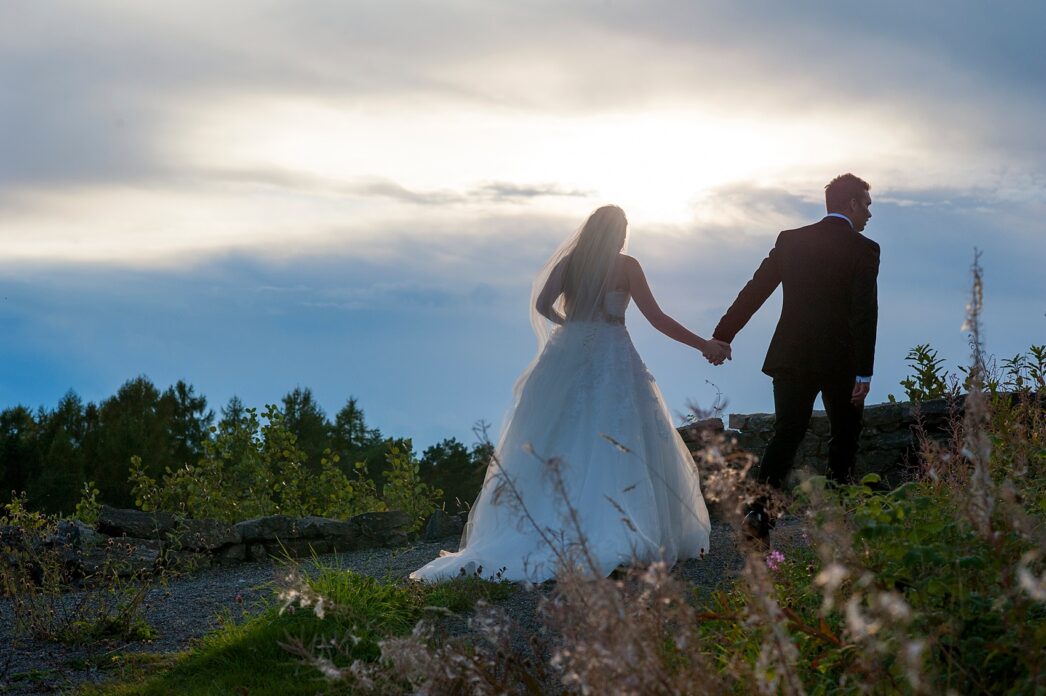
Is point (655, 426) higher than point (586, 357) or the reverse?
the reverse

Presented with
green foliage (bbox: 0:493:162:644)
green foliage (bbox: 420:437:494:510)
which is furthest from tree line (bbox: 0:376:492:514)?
green foliage (bbox: 0:493:162:644)

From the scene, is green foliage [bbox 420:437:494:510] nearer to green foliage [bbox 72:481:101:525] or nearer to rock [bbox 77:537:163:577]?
green foliage [bbox 72:481:101:525]

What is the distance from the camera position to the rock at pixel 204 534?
9441mm

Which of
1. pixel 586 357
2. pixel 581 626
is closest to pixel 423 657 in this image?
pixel 581 626

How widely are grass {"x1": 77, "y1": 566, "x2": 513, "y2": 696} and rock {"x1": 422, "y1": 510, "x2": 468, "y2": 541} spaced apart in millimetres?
4292

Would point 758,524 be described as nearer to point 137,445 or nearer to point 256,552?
point 256,552

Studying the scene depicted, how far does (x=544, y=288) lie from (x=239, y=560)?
14.6 ft

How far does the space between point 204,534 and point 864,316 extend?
6.17 meters

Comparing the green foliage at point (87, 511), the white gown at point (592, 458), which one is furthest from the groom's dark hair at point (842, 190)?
the green foliage at point (87, 511)

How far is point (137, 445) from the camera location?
22.2 m

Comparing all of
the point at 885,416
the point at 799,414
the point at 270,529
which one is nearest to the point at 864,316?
the point at 799,414

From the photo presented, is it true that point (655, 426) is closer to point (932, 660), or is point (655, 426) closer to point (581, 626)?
point (932, 660)

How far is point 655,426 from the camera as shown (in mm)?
7258

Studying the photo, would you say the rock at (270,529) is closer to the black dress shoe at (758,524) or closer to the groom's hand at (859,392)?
the black dress shoe at (758,524)
